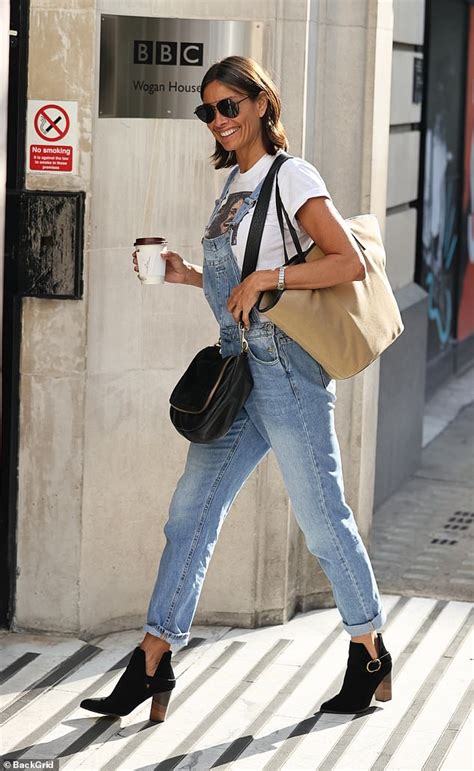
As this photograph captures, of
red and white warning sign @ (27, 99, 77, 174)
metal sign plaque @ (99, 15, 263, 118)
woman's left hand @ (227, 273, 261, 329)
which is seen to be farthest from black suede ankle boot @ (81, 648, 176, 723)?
metal sign plaque @ (99, 15, 263, 118)

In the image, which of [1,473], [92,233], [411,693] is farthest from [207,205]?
[411,693]

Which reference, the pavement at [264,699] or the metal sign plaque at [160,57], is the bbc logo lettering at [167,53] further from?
the pavement at [264,699]

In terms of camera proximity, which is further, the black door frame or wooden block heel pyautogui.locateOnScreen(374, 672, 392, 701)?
the black door frame

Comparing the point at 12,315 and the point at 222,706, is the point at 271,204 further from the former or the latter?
the point at 222,706

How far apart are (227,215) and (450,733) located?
1.64 metres

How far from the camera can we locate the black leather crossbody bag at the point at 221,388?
393cm

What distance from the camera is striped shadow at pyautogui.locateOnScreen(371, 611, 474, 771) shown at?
13.2 ft

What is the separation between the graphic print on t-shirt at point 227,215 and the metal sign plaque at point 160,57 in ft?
2.84

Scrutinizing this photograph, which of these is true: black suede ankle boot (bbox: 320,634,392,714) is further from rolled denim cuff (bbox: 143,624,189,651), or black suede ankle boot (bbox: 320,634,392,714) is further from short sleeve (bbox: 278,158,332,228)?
short sleeve (bbox: 278,158,332,228)

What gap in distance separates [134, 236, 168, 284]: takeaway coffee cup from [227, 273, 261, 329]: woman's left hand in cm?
23

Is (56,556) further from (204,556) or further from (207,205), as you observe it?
(207,205)

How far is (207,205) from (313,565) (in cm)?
140

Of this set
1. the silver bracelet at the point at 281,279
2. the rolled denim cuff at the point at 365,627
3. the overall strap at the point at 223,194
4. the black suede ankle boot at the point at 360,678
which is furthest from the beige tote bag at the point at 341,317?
the black suede ankle boot at the point at 360,678

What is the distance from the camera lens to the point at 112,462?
4.90m
